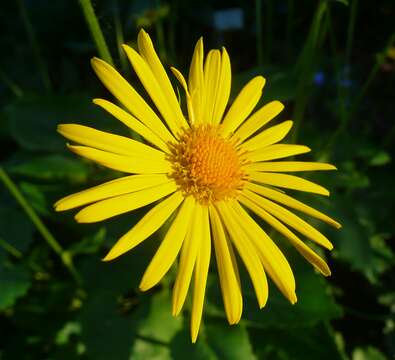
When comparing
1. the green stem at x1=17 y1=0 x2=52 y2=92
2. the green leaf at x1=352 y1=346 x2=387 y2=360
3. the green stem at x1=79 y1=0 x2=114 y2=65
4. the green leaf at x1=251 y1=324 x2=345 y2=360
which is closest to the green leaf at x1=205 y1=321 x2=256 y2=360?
the green leaf at x1=251 y1=324 x2=345 y2=360

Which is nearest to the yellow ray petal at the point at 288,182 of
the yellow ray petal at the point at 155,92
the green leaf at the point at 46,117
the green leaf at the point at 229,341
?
the yellow ray petal at the point at 155,92

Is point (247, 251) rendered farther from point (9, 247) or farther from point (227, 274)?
point (9, 247)

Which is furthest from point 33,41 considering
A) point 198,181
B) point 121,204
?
point 121,204

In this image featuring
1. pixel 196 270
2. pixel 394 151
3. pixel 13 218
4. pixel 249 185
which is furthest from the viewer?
pixel 394 151

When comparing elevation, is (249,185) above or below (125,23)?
below

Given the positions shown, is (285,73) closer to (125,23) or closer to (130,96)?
(130,96)

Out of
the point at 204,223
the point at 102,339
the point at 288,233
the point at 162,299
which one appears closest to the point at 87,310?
the point at 102,339

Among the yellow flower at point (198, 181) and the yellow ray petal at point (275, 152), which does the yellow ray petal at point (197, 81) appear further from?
the yellow ray petal at point (275, 152)

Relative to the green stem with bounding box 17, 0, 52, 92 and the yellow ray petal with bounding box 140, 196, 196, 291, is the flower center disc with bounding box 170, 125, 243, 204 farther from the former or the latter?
the green stem with bounding box 17, 0, 52, 92
